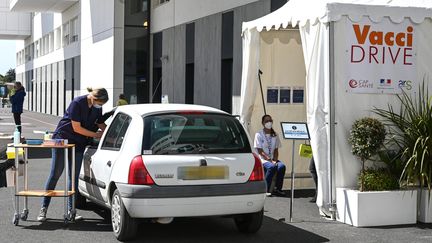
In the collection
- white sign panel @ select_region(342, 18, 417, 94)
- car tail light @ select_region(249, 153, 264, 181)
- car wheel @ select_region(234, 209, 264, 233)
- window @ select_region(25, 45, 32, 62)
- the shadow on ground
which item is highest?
window @ select_region(25, 45, 32, 62)

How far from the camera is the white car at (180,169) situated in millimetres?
6535

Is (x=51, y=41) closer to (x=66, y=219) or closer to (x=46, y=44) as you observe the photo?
(x=46, y=44)

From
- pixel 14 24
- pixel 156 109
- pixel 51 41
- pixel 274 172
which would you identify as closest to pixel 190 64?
pixel 274 172

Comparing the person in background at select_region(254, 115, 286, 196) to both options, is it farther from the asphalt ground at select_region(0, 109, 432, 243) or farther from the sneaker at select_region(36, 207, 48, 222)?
the sneaker at select_region(36, 207, 48, 222)

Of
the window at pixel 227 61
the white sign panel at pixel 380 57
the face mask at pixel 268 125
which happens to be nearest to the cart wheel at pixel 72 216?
the face mask at pixel 268 125

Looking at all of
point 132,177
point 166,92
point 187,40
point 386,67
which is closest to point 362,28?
point 386,67

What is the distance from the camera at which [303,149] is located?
30.7ft

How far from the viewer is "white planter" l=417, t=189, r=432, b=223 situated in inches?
320

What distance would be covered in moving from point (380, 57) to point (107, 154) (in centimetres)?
387

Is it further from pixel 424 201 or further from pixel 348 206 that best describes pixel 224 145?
pixel 424 201

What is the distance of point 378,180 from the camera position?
26.3 feet

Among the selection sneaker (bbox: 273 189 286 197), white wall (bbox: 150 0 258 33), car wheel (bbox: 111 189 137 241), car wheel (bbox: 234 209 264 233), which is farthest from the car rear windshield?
white wall (bbox: 150 0 258 33)

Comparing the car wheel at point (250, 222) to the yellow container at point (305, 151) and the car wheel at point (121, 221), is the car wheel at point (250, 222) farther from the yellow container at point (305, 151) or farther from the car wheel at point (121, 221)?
A: the yellow container at point (305, 151)

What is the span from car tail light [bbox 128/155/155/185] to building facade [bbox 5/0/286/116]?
10778 mm
